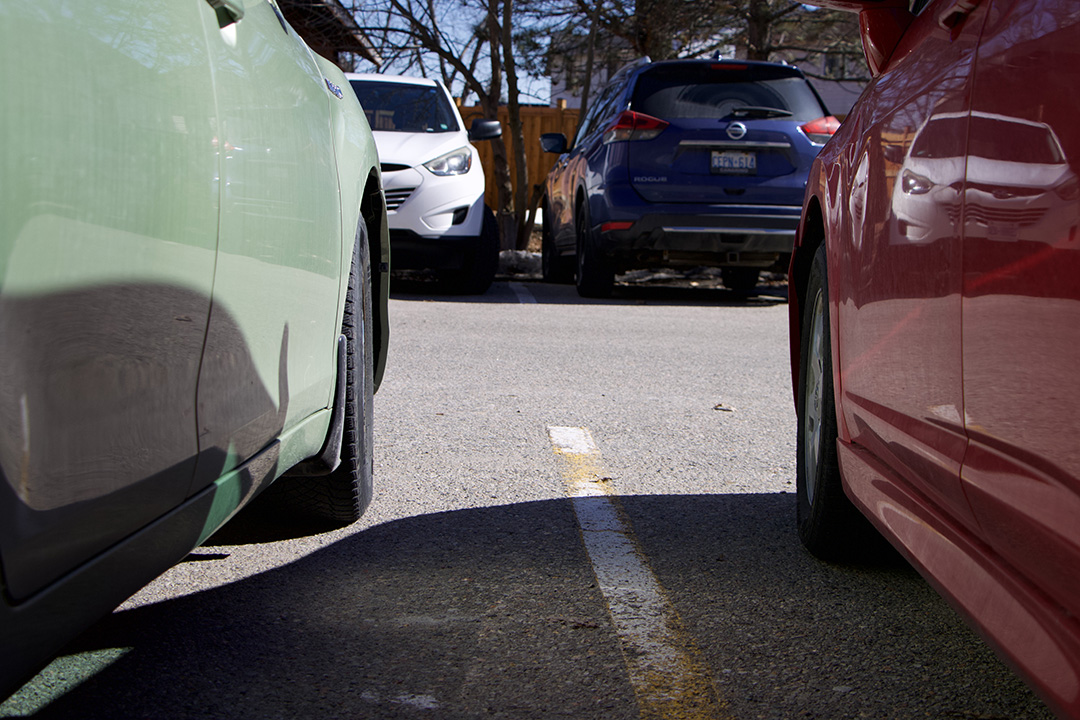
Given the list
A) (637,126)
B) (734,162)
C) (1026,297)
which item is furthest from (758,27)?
(1026,297)

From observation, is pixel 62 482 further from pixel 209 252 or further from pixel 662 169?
pixel 662 169

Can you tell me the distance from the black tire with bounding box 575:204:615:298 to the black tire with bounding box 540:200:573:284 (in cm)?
144

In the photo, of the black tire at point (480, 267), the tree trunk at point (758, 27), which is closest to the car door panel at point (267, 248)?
the black tire at point (480, 267)

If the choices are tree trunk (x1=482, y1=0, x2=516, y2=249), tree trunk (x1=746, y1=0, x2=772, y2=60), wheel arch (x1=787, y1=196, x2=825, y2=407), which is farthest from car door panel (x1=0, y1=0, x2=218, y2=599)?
tree trunk (x1=746, y1=0, x2=772, y2=60)

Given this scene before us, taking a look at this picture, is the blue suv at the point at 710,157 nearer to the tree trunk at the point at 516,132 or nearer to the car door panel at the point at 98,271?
the tree trunk at the point at 516,132

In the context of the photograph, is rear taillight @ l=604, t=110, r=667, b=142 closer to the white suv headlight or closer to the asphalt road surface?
the white suv headlight

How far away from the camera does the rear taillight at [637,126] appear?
8.57 m

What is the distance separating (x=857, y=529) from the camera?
2748mm

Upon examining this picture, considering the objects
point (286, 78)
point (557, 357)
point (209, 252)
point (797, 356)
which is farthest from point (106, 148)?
point (557, 357)

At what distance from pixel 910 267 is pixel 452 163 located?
783 cm

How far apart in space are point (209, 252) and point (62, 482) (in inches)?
19.4

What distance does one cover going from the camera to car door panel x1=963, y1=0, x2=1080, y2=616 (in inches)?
50.0

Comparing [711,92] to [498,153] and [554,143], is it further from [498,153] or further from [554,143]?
[498,153]

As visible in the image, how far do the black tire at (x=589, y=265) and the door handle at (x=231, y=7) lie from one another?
7.13 meters
